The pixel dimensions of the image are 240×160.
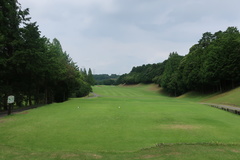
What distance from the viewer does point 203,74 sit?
4250cm

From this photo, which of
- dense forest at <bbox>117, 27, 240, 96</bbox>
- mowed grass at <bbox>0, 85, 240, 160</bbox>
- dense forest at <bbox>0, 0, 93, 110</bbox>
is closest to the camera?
mowed grass at <bbox>0, 85, 240, 160</bbox>

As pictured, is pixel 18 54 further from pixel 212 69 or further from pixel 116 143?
pixel 212 69

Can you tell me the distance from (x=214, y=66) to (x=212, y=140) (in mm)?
36424

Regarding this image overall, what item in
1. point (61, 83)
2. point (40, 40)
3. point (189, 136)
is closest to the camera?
point (189, 136)

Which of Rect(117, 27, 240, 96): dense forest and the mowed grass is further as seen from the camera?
Rect(117, 27, 240, 96): dense forest

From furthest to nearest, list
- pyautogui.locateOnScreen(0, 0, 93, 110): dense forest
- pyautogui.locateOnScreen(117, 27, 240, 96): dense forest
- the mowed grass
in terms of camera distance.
Result: pyautogui.locateOnScreen(117, 27, 240, 96): dense forest < pyautogui.locateOnScreen(0, 0, 93, 110): dense forest < the mowed grass

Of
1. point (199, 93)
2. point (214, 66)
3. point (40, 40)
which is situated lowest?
point (199, 93)

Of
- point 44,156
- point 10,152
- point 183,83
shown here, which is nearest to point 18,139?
point 10,152

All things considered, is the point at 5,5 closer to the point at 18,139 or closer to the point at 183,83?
the point at 18,139

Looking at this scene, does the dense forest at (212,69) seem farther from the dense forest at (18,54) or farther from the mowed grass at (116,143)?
the dense forest at (18,54)

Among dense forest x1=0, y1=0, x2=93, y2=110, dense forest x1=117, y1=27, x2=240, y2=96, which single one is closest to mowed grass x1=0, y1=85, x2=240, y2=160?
dense forest x1=0, y1=0, x2=93, y2=110

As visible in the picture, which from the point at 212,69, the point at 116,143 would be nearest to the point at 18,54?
the point at 116,143

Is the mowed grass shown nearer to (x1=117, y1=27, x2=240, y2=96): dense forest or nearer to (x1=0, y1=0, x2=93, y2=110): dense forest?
(x1=0, y1=0, x2=93, y2=110): dense forest

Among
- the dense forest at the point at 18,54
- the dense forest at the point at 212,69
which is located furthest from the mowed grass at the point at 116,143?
the dense forest at the point at 212,69
